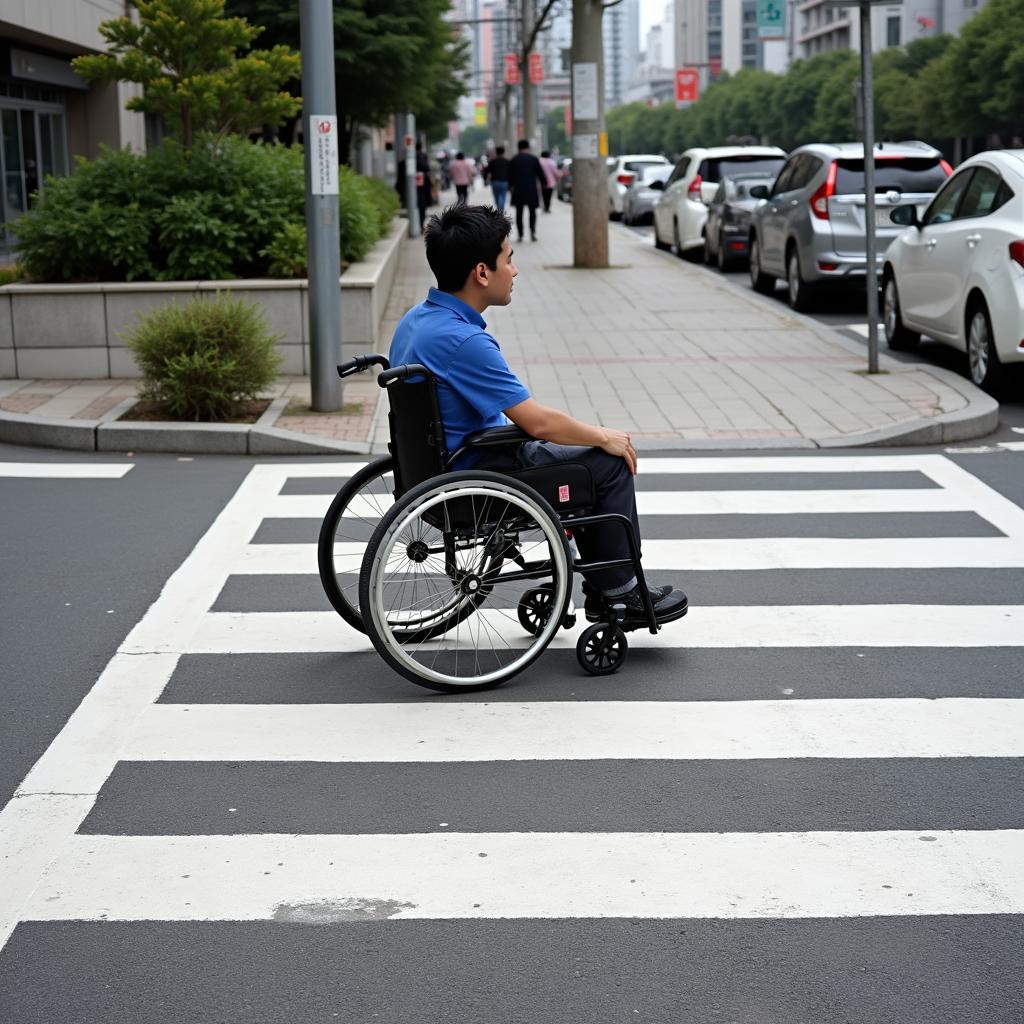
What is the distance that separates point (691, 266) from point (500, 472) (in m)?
18.2

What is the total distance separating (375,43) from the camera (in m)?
24.2

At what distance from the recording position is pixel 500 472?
5.46 meters

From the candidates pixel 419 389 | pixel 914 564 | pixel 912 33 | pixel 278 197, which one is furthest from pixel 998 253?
pixel 912 33

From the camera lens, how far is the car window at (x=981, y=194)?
1157 centimetres

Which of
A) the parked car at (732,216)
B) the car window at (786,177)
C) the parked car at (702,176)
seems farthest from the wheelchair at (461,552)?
the parked car at (702,176)

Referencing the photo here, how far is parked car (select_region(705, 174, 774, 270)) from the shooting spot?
2239 centimetres

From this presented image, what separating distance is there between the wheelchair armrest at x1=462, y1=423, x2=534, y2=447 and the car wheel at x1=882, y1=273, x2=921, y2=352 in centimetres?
865

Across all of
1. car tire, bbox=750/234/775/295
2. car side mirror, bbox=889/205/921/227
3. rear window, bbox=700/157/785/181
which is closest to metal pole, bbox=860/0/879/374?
car side mirror, bbox=889/205/921/227

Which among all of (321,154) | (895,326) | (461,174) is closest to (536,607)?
(321,154)

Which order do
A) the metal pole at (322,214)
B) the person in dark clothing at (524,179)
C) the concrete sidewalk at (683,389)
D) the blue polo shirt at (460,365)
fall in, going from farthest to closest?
the person in dark clothing at (524,179)
the metal pole at (322,214)
the concrete sidewalk at (683,389)
the blue polo shirt at (460,365)

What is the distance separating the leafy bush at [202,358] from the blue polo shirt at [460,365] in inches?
196

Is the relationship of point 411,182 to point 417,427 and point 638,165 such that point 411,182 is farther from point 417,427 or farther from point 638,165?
point 417,427

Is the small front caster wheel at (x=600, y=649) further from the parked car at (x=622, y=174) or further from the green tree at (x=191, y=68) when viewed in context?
the parked car at (x=622, y=174)

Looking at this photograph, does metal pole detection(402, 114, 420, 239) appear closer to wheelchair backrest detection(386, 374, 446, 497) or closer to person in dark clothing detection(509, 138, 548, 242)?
person in dark clothing detection(509, 138, 548, 242)
